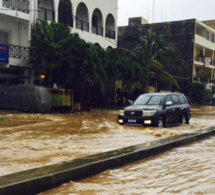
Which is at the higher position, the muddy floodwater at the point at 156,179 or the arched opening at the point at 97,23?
the arched opening at the point at 97,23

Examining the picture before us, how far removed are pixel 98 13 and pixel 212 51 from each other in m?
29.4

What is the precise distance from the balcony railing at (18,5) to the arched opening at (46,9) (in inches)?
94.1

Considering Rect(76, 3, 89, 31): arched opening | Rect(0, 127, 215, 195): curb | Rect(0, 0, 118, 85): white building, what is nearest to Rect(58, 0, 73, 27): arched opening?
Rect(0, 0, 118, 85): white building

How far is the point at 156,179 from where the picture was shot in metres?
5.66

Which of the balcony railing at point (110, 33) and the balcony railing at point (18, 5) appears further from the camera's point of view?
the balcony railing at point (110, 33)

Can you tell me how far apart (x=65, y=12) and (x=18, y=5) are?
239 inches

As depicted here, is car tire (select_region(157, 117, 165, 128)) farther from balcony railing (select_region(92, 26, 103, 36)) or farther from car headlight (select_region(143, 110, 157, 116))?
balcony railing (select_region(92, 26, 103, 36))

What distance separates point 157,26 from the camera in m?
48.5

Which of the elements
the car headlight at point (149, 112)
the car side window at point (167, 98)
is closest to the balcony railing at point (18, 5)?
the car side window at point (167, 98)

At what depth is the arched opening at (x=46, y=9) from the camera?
2387 cm

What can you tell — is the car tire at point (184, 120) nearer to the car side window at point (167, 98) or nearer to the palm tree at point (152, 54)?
the car side window at point (167, 98)

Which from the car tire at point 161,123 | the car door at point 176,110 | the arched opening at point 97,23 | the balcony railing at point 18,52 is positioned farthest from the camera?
the arched opening at point 97,23

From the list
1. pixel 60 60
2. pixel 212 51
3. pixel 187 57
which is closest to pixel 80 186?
pixel 60 60

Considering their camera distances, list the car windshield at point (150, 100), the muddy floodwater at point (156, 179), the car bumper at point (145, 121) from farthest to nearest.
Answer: the car windshield at point (150, 100), the car bumper at point (145, 121), the muddy floodwater at point (156, 179)
